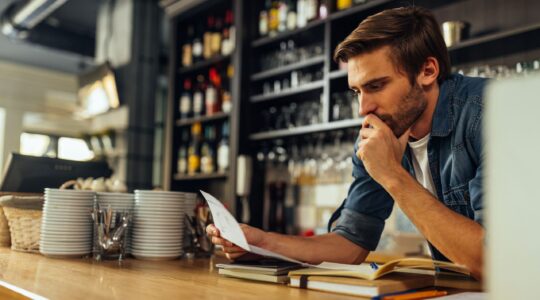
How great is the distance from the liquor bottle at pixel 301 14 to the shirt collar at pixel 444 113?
6.44 ft

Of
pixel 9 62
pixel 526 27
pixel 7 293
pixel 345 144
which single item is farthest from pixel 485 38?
pixel 9 62

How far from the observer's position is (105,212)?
139cm

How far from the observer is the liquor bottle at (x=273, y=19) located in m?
3.45

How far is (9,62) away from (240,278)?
663cm

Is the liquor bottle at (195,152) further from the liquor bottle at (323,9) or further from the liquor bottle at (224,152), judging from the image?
the liquor bottle at (323,9)

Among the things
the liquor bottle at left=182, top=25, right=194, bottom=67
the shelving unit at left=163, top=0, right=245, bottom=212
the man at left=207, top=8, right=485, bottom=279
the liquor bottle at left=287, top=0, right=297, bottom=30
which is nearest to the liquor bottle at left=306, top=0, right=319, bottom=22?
the liquor bottle at left=287, top=0, right=297, bottom=30

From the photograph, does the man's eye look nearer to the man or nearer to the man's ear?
the man

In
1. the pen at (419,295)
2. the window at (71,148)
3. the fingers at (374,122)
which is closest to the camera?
the pen at (419,295)

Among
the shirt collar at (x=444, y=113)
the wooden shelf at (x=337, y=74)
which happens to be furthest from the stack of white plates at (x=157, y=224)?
the wooden shelf at (x=337, y=74)

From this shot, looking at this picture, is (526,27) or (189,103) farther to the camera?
(189,103)

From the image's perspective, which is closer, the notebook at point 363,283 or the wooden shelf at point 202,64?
the notebook at point 363,283

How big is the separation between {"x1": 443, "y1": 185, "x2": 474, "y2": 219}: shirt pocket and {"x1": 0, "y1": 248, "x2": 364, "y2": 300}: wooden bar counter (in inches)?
21.8

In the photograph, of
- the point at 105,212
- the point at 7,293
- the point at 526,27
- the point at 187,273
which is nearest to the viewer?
the point at 7,293

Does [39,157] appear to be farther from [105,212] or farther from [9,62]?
[9,62]
